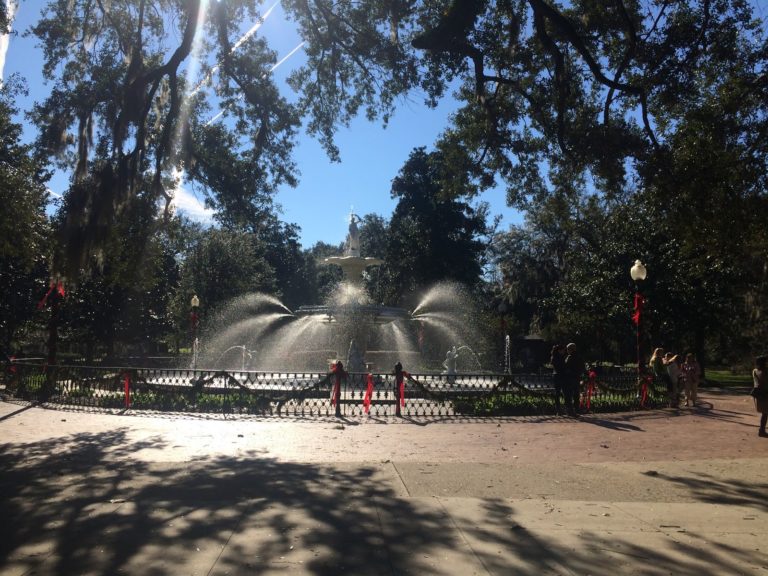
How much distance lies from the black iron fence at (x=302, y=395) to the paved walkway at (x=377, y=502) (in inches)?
110

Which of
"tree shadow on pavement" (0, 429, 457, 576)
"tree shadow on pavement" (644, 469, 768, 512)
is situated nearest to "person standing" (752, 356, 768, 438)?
"tree shadow on pavement" (644, 469, 768, 512)

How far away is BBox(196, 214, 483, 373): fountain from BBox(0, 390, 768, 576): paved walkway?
41.4 feet

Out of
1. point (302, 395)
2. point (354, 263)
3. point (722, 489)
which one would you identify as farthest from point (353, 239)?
point (722, 489)

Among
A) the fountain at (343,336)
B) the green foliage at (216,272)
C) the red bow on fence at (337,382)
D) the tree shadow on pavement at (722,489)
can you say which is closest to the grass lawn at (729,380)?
the fountain at (343,336)

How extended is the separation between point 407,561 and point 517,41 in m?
10.5

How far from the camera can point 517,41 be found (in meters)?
11.9

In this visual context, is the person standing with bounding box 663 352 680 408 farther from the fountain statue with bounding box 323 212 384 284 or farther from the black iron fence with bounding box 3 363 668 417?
the fountain statue with bounding box 323 212 384 284

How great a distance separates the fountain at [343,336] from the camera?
24.6m

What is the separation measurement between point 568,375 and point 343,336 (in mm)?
12663

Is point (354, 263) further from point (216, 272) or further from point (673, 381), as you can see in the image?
point (216, 272)

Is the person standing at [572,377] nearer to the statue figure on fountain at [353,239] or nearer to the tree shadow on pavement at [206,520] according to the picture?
the tree shadow on pavement at [206,520]

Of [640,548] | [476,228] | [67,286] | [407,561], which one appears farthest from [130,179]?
[476,228]

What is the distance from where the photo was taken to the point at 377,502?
6078mm

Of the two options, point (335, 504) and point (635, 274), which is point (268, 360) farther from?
point (335, 504)
